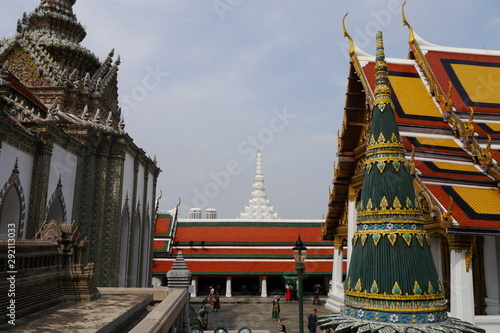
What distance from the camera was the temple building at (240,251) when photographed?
25.7 m

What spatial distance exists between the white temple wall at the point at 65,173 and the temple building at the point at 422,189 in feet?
28.3

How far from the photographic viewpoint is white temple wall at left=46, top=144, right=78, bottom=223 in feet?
39.5

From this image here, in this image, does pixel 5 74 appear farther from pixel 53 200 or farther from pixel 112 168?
pixel 112 168

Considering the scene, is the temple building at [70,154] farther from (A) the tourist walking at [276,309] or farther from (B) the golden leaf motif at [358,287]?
(B) the golden leaf motif at [358,287]

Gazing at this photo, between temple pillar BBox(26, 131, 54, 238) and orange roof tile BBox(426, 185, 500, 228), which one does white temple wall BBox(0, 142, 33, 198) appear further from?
orange roof tile BBox(426, 185, 500, 228)

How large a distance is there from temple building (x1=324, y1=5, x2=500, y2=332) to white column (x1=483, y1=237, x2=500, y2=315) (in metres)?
0.03

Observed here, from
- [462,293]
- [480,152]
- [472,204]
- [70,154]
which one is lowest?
[462,293]

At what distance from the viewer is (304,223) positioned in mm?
28922

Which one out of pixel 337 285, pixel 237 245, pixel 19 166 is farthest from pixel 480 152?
pixel 237 245

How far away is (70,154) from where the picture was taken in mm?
13273

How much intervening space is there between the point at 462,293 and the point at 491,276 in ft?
8.24

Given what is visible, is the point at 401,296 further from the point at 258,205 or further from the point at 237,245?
the point at 258,205

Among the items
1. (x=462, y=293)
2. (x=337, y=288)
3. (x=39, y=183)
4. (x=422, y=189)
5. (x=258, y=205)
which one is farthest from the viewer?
(x=258, y=205)

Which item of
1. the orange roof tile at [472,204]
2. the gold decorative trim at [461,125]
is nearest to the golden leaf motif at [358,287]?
the orange roof tile at [472,204]
